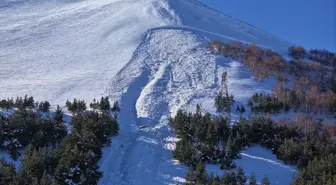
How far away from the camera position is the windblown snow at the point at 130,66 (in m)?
19.1

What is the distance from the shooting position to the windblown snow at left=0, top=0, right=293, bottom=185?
19094mm

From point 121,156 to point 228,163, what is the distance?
5305mm

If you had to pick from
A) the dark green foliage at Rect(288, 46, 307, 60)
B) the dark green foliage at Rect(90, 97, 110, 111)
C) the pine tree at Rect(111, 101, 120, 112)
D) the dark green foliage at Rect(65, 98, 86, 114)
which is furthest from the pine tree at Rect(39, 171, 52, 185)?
the dark green foliage at Rect(288, 46, 307, 60)

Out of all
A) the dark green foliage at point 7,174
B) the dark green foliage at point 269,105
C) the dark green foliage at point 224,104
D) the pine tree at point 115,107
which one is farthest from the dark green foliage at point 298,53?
the dark green foliage at point 7,174

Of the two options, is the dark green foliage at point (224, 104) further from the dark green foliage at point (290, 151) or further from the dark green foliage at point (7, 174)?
the dark green foliage at point (7, 174)

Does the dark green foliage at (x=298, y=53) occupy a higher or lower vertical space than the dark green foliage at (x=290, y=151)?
higher

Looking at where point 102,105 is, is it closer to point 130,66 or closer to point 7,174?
point 7,174

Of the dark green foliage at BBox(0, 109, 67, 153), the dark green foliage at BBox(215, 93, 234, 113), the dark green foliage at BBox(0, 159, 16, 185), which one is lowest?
the dark green foliage at BBox(0, 159, 16, 185)

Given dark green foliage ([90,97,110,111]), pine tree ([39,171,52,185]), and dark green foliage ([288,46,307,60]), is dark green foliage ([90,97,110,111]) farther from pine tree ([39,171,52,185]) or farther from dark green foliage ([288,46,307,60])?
dark green foliage ([288,46,307,60])

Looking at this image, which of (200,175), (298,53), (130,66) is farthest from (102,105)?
(298,53)

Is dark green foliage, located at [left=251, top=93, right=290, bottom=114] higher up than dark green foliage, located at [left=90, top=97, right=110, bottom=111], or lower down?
higher up

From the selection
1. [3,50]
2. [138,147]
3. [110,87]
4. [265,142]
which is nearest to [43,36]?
[3,50]

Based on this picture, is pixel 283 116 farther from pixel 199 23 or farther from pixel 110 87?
pixel 199 23

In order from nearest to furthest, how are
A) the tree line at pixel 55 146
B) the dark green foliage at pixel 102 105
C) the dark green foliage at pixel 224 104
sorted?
1. the tree line at pixel 55 146
2. the dark green foliage at pixel 102 105
3. the dark green foliage at pixel 224 104
